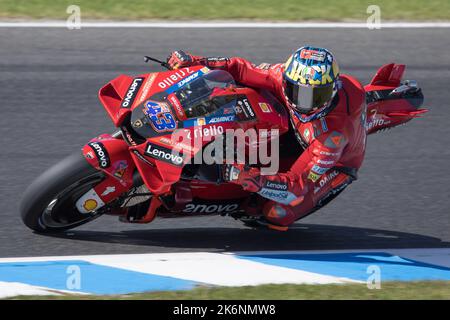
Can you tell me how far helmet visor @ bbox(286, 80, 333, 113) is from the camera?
655cm

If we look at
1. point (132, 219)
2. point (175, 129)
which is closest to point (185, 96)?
point (175, 129)

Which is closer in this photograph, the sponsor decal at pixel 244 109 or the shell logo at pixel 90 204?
the sponsor decal at pixel 244 109

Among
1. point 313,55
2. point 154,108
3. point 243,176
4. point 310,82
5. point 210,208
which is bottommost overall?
point 210,208

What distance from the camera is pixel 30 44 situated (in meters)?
10.8

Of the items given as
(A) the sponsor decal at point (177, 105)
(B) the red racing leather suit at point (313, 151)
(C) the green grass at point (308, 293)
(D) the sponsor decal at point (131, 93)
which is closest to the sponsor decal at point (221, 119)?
(A) the sponsor decal at point (177, 105)

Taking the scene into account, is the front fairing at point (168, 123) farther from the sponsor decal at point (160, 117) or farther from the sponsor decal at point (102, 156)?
the sponsor decal at point (102, 156)

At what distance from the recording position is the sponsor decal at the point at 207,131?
635 cm

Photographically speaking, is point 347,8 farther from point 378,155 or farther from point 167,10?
point 378,155

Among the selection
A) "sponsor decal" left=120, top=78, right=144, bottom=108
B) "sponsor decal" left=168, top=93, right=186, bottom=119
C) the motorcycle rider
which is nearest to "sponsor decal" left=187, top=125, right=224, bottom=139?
"sponsor decal" left=168, top=93, right=186, bottom=119

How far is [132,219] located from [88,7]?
5742 millimetres

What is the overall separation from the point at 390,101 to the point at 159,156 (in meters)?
1.98

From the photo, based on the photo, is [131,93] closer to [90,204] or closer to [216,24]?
[90,204]

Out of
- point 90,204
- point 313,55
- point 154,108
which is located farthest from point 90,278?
point 313,55

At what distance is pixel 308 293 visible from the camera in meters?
6.34
